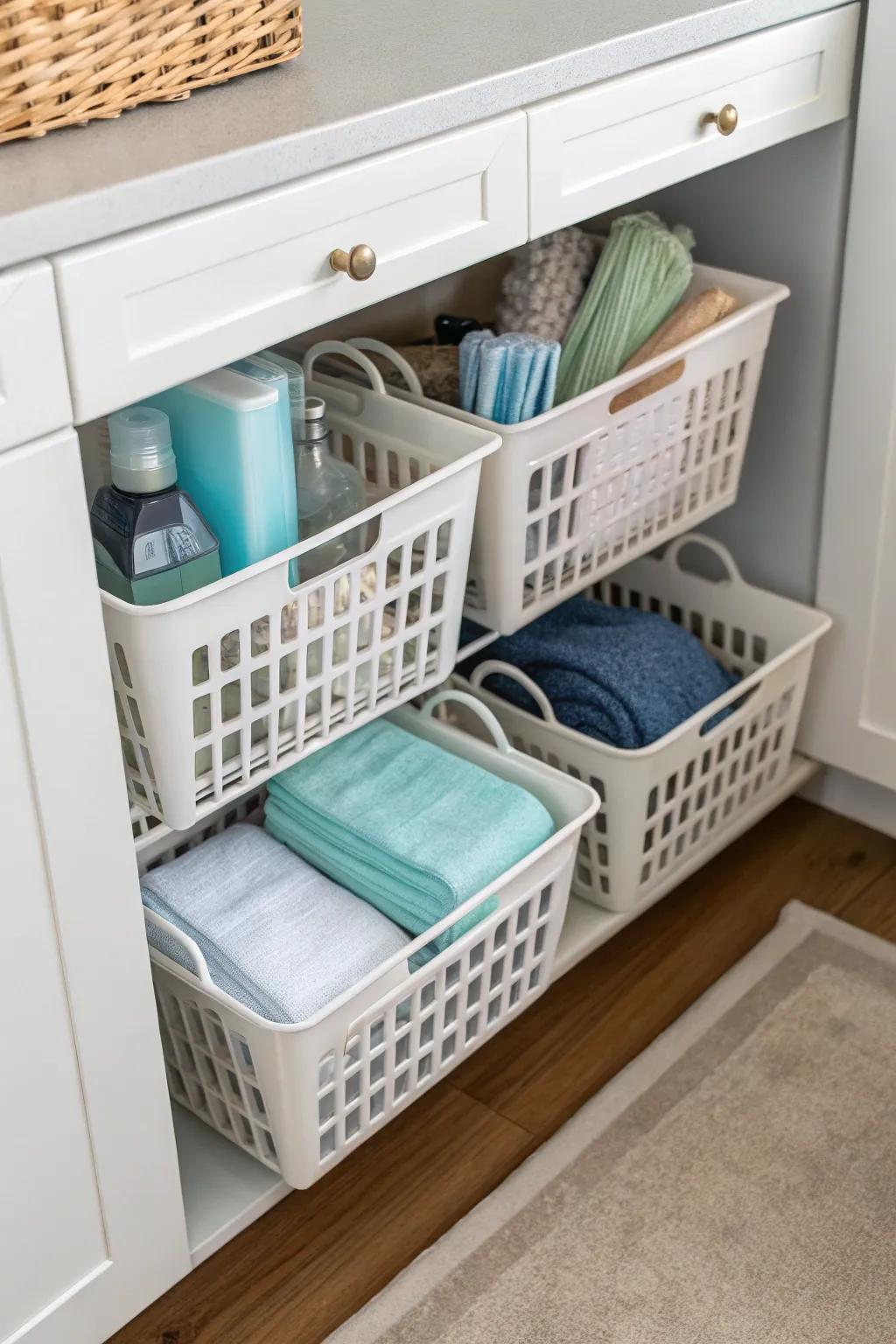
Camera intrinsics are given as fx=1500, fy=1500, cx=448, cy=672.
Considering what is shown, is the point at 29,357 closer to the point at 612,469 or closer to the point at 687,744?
the point at 612,469

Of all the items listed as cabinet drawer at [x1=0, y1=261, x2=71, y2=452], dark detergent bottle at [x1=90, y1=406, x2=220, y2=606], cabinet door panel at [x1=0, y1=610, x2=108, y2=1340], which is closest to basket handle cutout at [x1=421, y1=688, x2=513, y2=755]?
dark detergent bottle at [x1=90, y1=406, x2=220, y2=606]

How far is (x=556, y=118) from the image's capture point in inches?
45.5

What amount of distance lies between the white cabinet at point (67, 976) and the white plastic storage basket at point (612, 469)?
1.61 feet

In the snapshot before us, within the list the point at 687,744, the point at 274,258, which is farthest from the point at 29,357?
the point at 687,744

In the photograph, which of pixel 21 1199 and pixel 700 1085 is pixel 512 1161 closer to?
pixel 700 1085

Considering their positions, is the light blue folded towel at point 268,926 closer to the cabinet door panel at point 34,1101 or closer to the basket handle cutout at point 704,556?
the cabinet door panel at point 34,1101

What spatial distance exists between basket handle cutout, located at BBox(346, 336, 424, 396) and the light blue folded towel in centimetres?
44

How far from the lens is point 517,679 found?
1562 mm

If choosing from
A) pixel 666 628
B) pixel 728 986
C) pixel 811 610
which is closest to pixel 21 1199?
pixel 728 986

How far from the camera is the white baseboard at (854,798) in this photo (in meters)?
1.81

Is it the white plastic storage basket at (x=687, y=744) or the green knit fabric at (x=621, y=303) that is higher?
the green knit fabric at (x=621, y=303)

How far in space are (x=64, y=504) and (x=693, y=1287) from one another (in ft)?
2.84

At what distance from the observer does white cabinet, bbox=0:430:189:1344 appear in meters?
0.92

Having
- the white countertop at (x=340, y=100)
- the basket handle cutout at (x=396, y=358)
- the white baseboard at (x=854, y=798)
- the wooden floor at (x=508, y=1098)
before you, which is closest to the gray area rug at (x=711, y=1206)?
the wooden floor at (x=508, y=1098)
